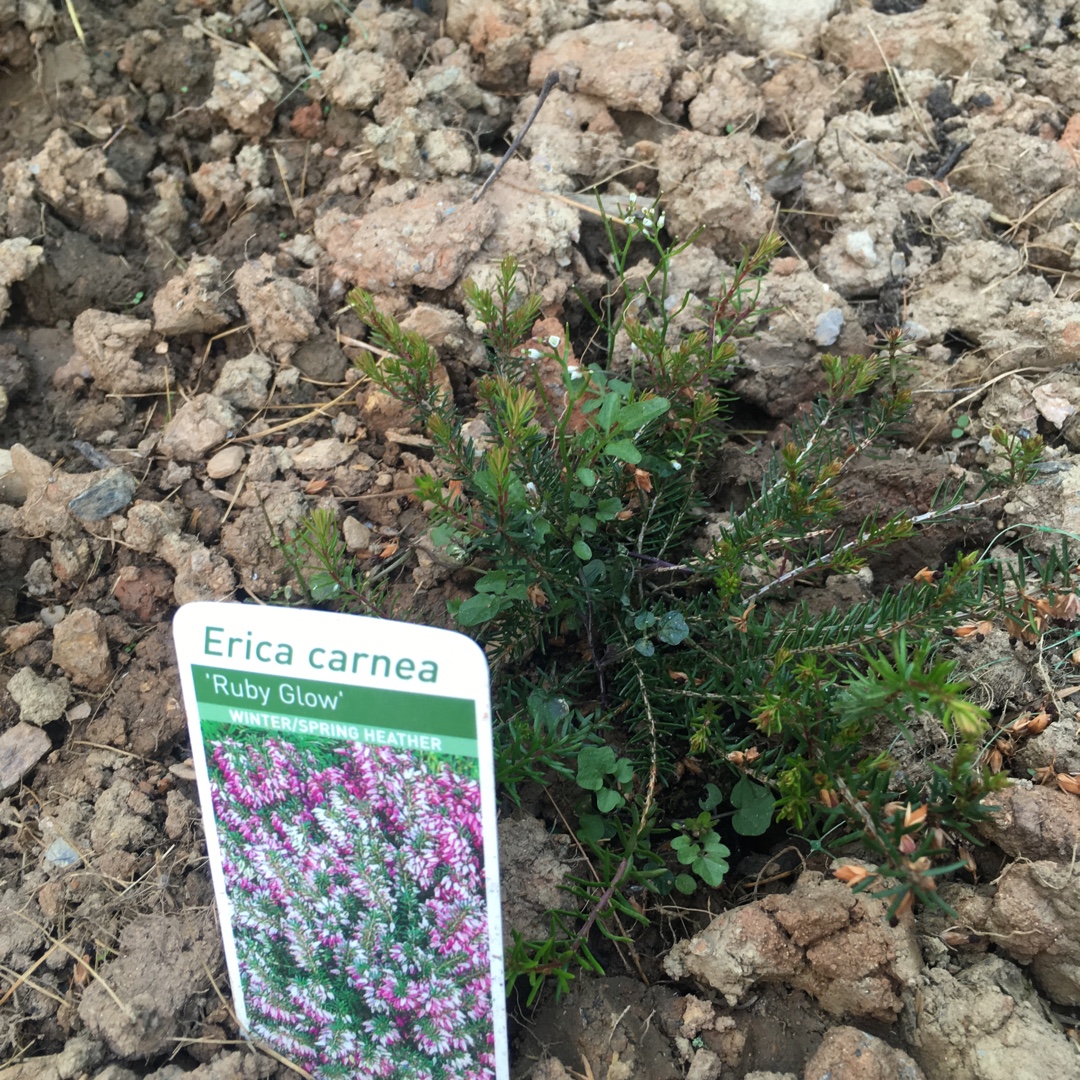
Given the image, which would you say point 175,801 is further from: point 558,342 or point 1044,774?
point 1044,774

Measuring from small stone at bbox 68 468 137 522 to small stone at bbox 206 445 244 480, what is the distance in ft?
0.74

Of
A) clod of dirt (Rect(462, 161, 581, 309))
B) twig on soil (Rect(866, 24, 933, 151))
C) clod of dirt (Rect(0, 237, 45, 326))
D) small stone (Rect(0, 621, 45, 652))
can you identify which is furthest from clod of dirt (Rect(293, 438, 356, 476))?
twig on soil (Rect(866, 24, 933, 151))

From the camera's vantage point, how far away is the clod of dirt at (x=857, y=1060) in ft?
6.01

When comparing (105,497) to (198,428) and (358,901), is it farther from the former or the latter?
(358,901)

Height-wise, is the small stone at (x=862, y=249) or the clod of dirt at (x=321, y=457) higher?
the small stone at (x=862, y=249)

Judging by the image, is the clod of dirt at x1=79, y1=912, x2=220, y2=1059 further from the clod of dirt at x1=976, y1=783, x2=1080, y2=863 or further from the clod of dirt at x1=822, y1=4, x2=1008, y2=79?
the clod of dirt at x1=822, y1=4, x2=1008, y2=79

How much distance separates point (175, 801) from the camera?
233 cm

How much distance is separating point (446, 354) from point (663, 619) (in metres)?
1.20

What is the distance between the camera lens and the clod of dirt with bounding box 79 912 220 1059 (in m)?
2.01

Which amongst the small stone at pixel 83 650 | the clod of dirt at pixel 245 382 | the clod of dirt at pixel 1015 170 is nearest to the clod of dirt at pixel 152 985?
the small stone at pixel 83 650

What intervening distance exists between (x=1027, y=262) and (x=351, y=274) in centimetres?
230

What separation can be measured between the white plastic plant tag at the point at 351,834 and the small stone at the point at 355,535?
95 centimetres

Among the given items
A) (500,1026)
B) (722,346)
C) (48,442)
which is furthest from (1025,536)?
(48,442)

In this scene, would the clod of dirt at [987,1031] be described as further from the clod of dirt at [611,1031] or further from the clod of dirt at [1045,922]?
the clod of dirt at [611,1031]
